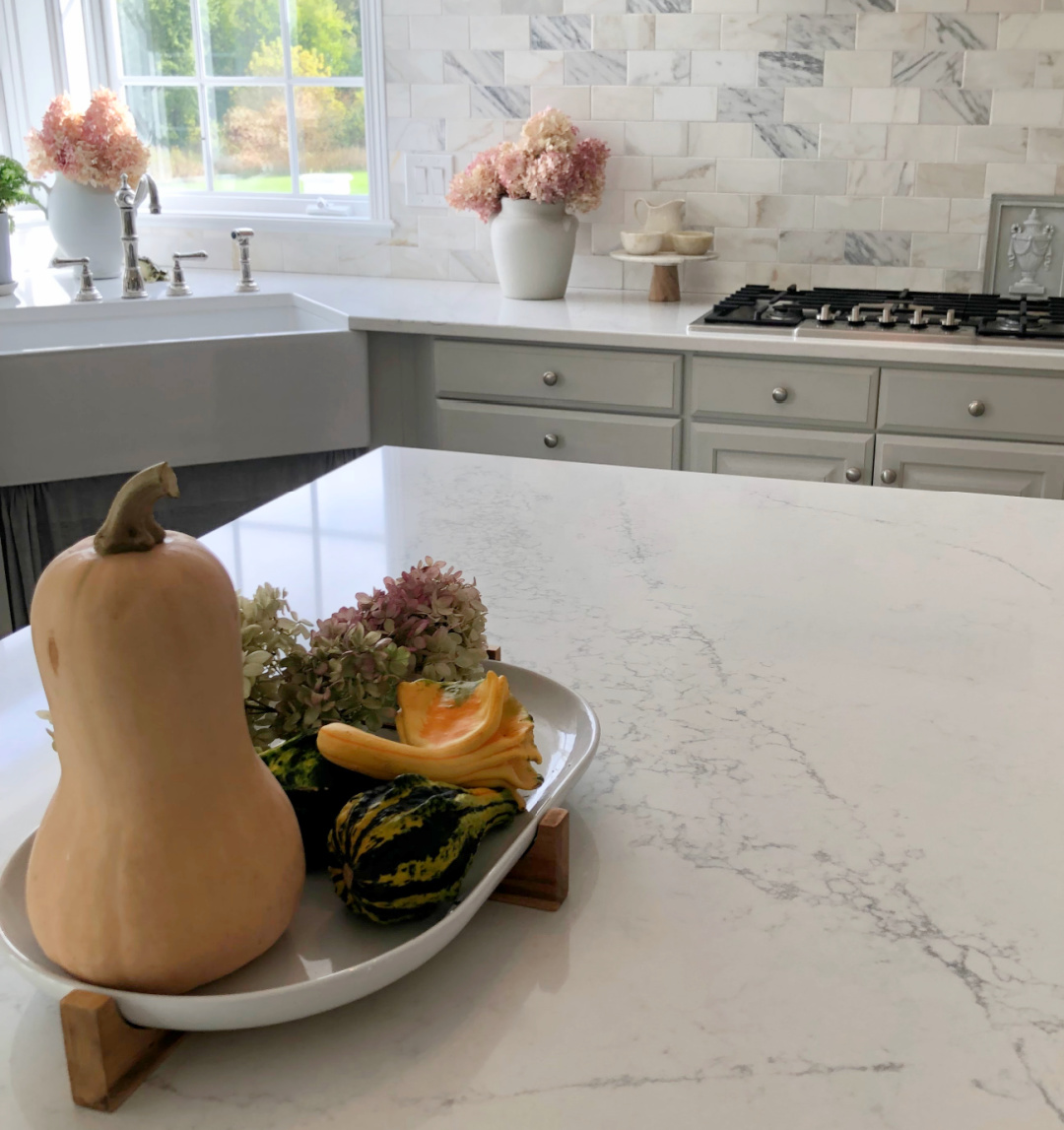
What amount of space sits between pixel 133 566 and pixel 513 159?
2.55m

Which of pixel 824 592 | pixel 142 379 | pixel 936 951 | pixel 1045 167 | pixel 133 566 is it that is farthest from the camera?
pixel 1045 167

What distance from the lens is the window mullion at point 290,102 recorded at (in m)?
3.42

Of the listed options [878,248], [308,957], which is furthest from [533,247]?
[308,957]

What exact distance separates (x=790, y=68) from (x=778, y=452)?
105cm

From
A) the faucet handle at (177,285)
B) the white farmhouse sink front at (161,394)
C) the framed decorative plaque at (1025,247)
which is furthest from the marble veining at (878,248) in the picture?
the faucet handle at (177,285)

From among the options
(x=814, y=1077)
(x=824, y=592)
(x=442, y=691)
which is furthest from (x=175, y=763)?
(x=824, y=592)

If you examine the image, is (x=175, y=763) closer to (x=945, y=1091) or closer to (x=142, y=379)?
(x=945, y=1091)

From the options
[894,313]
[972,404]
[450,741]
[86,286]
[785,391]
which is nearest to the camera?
[450,741]

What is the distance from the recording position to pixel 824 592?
3.71 feet

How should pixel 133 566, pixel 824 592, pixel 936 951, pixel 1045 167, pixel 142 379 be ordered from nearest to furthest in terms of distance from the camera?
pixel 133 566, pixel 936 951, pixel 824 592, pixel 142 379, pixel 1045 167

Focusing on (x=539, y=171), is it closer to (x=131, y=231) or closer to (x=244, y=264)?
(x=244, y=264)

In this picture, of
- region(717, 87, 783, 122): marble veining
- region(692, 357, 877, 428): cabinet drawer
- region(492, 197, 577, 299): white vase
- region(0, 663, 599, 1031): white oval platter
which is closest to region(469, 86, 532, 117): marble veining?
region(492, 197, 577, 299): white vase

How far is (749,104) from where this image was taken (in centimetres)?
301

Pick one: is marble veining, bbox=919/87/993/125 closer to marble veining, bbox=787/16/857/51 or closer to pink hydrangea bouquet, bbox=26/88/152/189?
marble veining, bbox=787/16/857/51
